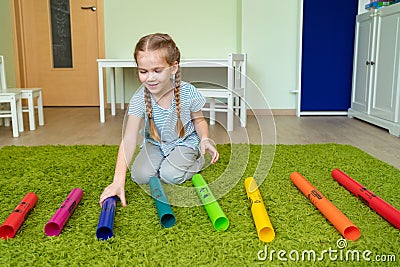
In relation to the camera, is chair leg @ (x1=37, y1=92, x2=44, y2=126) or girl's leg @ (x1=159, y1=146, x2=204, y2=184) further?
chair leg @ (x1=37, y1=92, x2=44, y2=126)

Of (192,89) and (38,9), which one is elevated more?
(38,9)

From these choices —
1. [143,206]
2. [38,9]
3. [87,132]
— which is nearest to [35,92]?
[87,132]

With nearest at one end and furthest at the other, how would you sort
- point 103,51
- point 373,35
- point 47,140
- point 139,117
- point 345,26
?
point 139,117, point 47,140, point 373,35, point 345,26, point 103,51

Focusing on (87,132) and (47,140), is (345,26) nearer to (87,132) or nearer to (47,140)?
(87,132)

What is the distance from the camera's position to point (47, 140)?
243 cm

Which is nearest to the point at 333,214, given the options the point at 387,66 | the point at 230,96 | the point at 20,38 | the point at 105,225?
the point at 105,225

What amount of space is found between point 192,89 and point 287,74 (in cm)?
227

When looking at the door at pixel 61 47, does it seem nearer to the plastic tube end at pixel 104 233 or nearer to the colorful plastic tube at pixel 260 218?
the colorful plastic tube at pixel 260 218

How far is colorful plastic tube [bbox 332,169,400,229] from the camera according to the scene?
3.56ft

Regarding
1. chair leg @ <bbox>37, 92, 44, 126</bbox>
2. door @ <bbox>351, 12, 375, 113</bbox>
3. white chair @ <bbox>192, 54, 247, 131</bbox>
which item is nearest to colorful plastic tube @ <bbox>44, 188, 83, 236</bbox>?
white chair @ <bbox>192, 54, 247, 131</bbox>

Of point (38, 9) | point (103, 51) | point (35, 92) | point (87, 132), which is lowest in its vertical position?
point (87, 132)

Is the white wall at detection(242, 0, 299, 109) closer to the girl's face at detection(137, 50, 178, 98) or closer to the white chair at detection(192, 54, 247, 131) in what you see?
the white chair at detection(192, 54, 247, 131)

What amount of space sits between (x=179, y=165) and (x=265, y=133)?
0.43m

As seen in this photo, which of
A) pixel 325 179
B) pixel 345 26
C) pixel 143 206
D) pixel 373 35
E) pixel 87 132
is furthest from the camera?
pixel 345 26
